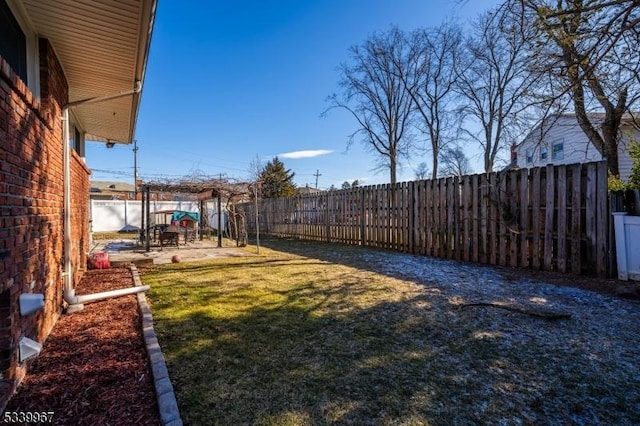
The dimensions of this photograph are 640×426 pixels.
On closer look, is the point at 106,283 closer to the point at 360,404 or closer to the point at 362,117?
the point at 360,404

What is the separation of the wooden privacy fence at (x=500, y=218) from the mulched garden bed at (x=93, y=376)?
21.3 feet

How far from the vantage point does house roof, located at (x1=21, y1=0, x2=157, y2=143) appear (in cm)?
→ 278

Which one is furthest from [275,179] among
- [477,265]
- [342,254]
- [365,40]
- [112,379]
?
[112,379]

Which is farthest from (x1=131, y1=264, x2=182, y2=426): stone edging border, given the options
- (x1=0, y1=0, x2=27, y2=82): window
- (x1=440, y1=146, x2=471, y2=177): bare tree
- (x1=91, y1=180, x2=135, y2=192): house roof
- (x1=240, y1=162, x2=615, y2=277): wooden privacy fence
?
(x1=91, y1=180, x2=135, y2=192): house roof

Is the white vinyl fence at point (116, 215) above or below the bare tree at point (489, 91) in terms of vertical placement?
below

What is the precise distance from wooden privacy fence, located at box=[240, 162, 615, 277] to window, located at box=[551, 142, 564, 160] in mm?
12103

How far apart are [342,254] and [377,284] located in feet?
12.8

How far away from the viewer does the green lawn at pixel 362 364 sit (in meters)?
1.97

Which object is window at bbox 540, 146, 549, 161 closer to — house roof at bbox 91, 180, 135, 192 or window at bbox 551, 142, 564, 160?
window at bbox 551, 142, 564, 160

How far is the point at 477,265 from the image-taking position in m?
6.98

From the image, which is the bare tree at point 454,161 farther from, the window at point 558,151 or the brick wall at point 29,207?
the brick wall at point 29,207

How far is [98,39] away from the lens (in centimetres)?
336

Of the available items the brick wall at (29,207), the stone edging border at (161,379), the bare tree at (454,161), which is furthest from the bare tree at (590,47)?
the bare tree at (454,161)

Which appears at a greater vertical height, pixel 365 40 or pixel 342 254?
pixel 365 40
